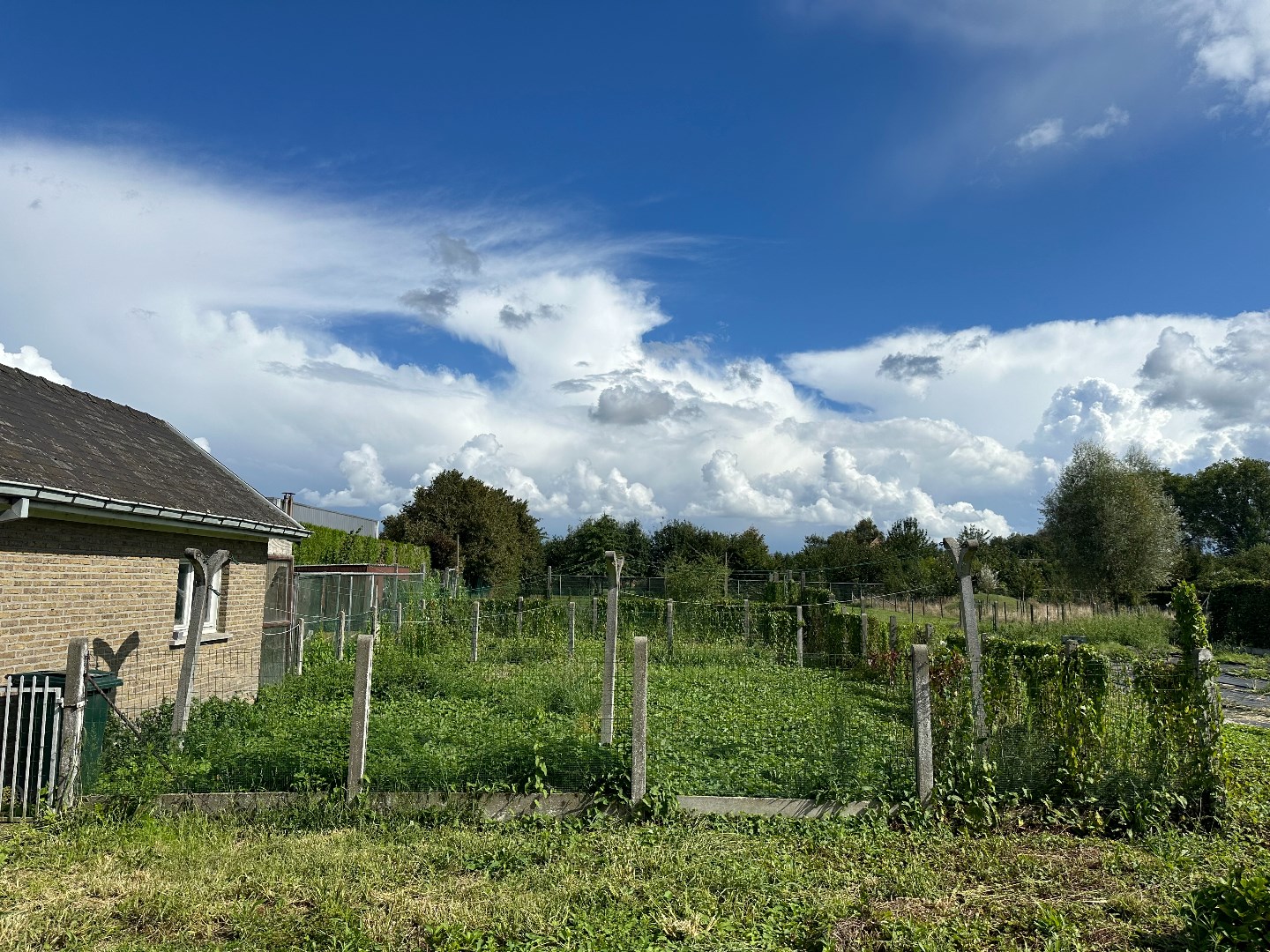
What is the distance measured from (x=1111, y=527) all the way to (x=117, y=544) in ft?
120

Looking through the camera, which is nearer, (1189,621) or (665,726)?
(1189,621)

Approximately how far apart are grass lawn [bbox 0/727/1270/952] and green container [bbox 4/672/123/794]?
592mm

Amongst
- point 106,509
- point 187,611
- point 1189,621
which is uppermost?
point 106,509

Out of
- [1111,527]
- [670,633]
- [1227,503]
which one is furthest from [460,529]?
[1227,503]

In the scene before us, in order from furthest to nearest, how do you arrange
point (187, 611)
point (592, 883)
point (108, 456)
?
point (187, 611) → point (108, 456) → point (592, 883)

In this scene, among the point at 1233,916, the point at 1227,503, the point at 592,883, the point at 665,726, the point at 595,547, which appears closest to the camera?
the point at 1233,916

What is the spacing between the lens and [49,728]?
6727mm

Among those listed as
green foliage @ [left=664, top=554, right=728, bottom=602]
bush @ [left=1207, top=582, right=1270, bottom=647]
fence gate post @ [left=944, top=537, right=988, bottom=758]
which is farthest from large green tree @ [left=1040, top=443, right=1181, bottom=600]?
fence gate post @ [left=944, top=537, right=988, bottom=758]

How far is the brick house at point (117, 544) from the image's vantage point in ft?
26.1

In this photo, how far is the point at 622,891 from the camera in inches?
194

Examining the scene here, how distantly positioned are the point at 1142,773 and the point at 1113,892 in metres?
1.84

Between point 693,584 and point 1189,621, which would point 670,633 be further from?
point 1189,621

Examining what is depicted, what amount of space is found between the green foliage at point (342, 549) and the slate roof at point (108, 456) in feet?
38.7

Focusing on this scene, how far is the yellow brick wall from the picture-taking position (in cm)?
790
